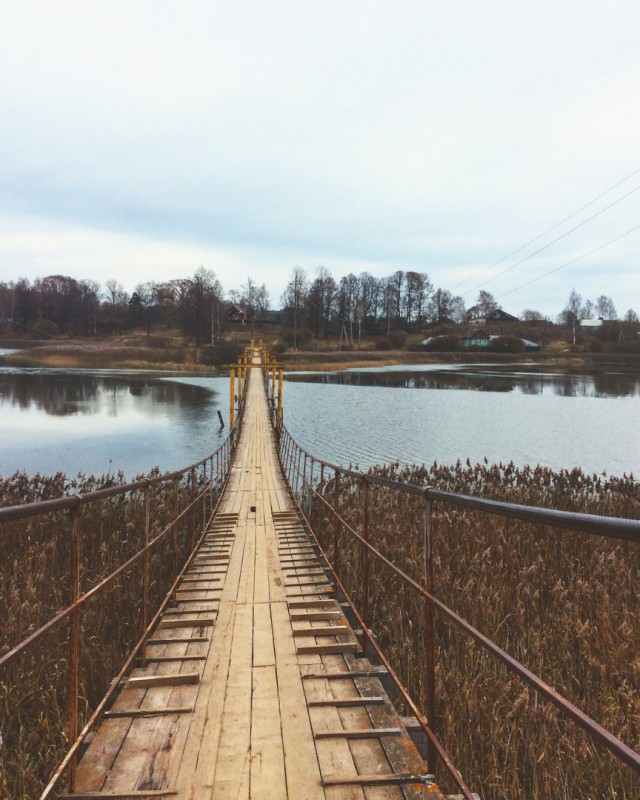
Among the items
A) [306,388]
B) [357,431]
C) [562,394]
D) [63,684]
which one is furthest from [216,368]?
[63,684]

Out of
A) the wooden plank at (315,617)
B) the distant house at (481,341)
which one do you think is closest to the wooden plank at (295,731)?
the wooden plank at (315,617)

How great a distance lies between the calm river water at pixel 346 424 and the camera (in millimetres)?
16328

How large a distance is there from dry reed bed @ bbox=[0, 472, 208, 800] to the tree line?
69.9 meters

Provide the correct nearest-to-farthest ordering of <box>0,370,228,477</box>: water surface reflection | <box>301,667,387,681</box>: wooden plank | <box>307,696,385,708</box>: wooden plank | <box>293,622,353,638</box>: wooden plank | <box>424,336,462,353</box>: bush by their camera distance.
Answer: <box>307,696,385,708</box>: wooden plank, <box>301,667,387,681</box>: wooden plank, <box>293,622,353,638</box>: wooden plank, <box>0,370,228,477</box>: water surface reflection, <box>424,336,462,353</box>: bush

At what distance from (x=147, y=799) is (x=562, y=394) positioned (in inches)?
1467

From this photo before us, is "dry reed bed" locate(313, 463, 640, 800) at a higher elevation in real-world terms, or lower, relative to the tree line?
lower

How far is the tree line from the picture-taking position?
292 feet

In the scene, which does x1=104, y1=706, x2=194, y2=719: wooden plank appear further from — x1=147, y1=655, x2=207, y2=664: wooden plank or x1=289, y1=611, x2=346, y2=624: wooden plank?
x1=289, y1=611, x2=346, y2=624: wooden plank

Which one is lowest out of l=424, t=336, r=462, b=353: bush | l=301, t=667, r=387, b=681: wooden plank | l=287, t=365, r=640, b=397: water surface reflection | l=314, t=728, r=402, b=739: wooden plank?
l=301, t=667, r=387, b=681: wooden plank

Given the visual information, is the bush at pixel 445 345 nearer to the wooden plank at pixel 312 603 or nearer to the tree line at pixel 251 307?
the tree line at pixel 251 307

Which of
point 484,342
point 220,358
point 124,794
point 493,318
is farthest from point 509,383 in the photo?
point 493,318

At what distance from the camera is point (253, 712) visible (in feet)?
8.87

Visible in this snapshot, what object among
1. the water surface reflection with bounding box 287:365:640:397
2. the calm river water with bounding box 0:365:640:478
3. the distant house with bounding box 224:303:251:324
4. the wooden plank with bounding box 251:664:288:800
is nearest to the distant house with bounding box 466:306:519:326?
the distant house with bounding box 224:303:251:324

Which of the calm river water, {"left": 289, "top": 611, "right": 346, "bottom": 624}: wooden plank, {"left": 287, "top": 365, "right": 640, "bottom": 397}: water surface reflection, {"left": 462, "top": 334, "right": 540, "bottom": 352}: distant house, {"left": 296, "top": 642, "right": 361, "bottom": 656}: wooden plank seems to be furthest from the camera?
{"left": 462, "top": 334, "right": 540, "bottom": 352}: distant house
